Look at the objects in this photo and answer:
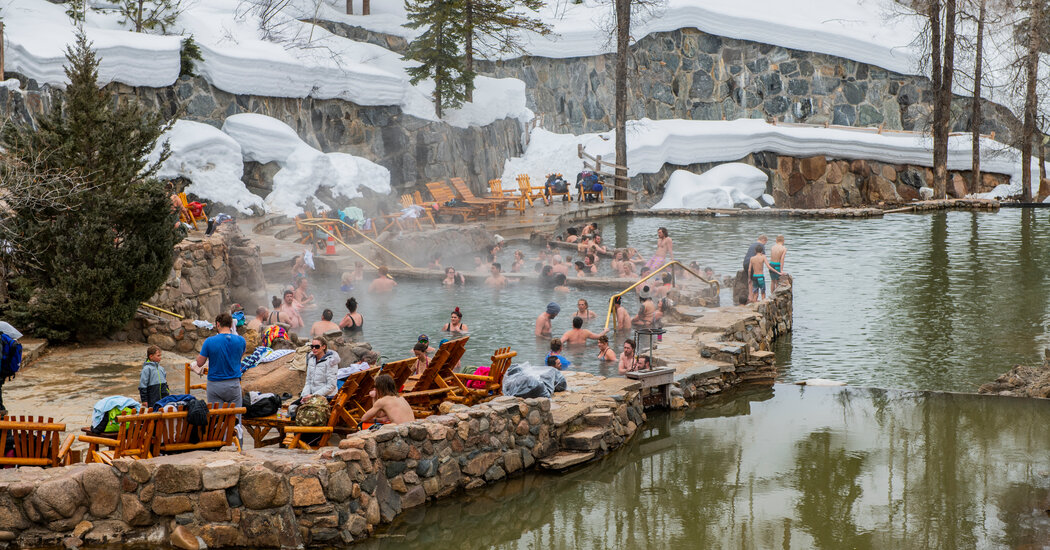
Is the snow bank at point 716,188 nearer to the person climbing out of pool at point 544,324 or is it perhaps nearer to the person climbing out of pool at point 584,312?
the person climbing out of pool at point 584,312

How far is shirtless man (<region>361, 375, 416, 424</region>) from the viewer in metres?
8.06

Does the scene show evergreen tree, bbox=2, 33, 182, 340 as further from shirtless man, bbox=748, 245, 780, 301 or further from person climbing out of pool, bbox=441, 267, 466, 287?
shirtless man, bbox=748, 245, 780, 301

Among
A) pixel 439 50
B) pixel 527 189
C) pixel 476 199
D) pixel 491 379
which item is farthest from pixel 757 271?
pixel 439 50

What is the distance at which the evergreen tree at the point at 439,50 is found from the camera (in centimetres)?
2925

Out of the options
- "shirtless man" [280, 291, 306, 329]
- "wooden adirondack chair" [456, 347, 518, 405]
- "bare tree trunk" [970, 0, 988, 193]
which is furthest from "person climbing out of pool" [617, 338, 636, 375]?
"bare tree trunk" [970, 0, 988, 193]

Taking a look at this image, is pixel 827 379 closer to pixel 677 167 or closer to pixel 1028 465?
pixel 1028 465

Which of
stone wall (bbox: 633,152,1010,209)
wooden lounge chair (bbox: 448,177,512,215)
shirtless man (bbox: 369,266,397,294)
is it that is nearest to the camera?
shirtless man (bbox: 369,266,397,294)

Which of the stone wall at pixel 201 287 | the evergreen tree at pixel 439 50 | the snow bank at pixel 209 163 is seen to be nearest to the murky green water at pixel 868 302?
the stone wall at pixel 201 287

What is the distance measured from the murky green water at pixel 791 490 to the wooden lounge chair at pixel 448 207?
51.6 ft

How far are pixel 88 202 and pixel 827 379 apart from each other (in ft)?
30.2

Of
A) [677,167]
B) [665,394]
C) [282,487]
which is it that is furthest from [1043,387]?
[677,167]

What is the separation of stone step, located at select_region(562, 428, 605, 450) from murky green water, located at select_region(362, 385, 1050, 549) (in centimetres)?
20

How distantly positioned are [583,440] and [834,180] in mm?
25329

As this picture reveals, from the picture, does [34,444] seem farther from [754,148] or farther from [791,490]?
[754,148]
